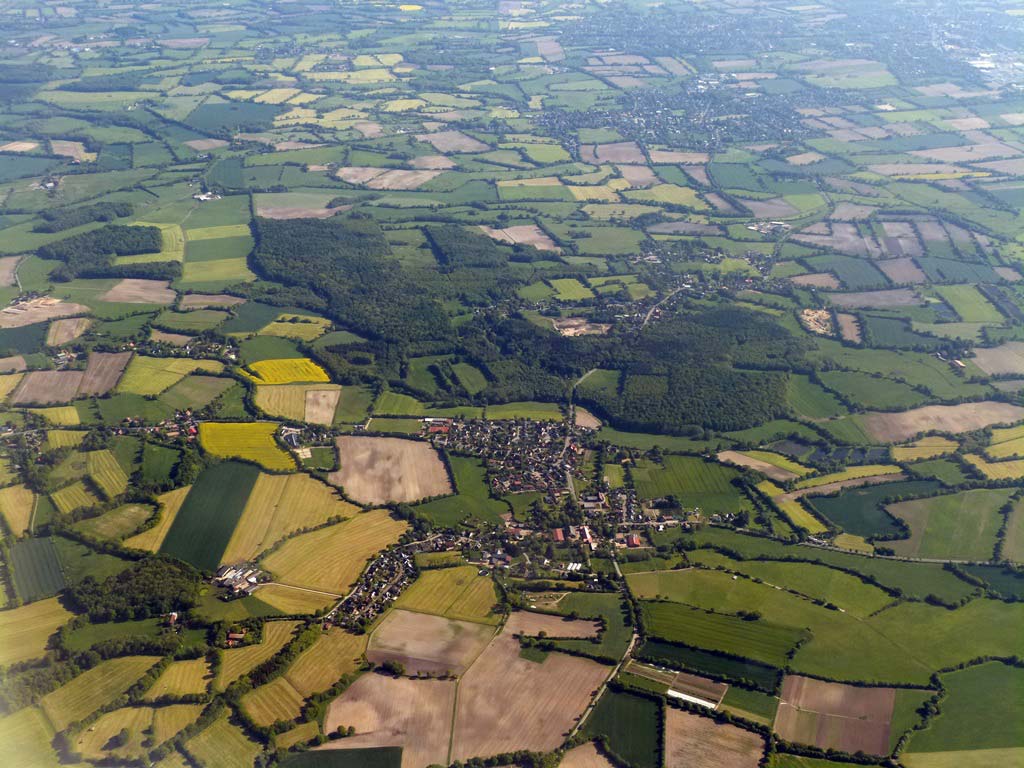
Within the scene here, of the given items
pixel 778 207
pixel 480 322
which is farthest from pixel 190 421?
pixel 778 207

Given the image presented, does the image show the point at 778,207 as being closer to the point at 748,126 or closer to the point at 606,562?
the point at 748,126

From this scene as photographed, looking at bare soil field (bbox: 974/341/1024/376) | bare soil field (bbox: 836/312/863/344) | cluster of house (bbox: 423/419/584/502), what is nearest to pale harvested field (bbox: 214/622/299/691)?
cluster of house (bbox: 423/419/584/502)

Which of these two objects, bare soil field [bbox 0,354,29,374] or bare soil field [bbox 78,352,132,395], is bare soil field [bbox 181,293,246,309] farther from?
bare soil field [bbox 0,354,29,374]

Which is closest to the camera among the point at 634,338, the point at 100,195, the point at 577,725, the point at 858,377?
the point at 577,725

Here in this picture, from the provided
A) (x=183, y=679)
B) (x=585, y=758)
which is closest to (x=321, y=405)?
(x=183, y=679)

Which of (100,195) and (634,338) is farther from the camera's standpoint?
(100,195)

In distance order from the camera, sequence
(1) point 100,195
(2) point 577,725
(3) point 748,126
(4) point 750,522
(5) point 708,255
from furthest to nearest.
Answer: (3) point 748,126 → (1) point 100,195 → (5) point 708,255 → (4) point 750,522 → (2) point 577,725
